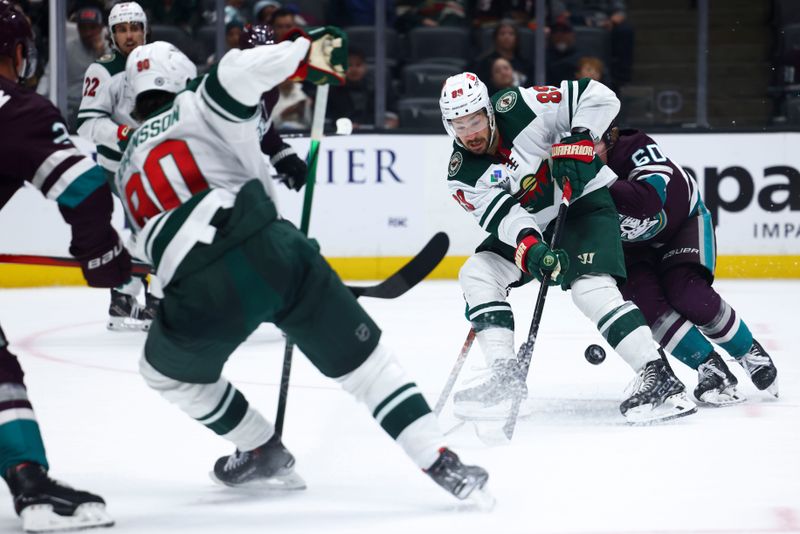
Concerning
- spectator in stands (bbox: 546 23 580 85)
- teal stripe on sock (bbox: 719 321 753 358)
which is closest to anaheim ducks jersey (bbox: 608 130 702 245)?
teal stripe on sock (bbox: 719 321 753 358)

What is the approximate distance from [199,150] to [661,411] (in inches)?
60.5

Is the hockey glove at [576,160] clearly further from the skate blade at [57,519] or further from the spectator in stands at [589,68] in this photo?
the spectator in stands at [589,68]

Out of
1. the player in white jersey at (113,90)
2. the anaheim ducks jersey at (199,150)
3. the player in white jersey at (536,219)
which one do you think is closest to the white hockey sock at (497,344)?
the player in white jersey at (536,219)

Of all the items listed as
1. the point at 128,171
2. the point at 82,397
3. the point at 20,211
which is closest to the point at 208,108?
the point at 128,171

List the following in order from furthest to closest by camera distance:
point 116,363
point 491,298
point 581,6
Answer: point 581,6
point 116,363
point 491,298

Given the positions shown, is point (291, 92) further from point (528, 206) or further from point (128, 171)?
point (128, 171)

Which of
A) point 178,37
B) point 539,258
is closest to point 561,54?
point 178,37

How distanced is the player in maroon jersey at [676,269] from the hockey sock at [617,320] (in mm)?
311

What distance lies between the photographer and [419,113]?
22.0 feet

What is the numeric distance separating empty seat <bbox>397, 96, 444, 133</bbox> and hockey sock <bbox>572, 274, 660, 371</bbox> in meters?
3.48

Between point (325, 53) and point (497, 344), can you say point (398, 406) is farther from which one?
point (497, 344)

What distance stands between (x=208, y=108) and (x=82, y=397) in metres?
1.68

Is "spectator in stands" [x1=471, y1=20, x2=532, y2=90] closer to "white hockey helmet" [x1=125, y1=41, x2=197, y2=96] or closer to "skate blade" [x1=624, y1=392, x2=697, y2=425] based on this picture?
"skate blade" [x1=624, y1=392, x2=697, y2=425]

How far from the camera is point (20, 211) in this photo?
626 centimetres
